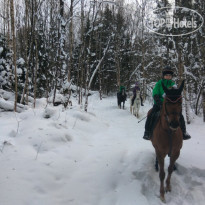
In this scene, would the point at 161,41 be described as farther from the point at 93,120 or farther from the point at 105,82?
the point at 93,120

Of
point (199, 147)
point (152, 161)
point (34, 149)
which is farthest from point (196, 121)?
Result: point (34, 149)

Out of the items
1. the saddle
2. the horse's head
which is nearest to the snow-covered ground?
the saddle

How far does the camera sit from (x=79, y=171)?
15.5 feet

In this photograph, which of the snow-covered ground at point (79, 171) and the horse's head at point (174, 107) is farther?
the snow-covered ground at point (79, 171)

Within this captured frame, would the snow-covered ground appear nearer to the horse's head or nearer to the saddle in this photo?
the saddle

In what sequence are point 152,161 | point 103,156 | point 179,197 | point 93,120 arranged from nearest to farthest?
point 179,197 < point 152,161 < point 103,156 < point 93,120

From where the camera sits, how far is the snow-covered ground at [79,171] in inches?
145

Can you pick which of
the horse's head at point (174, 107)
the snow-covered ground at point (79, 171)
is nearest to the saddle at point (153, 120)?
the snow-covered ground at point (79, 171)

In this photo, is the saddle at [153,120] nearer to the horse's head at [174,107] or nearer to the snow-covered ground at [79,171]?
the snow-covered ground at [79,171]

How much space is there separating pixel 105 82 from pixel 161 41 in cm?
1355

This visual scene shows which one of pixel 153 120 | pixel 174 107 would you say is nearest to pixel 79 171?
pixel 153 120

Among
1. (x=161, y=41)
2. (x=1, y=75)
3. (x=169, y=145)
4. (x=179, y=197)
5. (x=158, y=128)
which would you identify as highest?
(x=161, y=41)

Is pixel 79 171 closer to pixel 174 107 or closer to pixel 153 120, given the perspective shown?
pixel 153 120

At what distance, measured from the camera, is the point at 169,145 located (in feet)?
13.4
